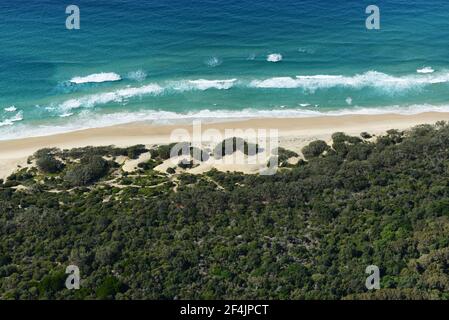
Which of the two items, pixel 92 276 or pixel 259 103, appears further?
pixel 259 103

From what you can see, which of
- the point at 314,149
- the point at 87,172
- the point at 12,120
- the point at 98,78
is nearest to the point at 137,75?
the point at 98,78

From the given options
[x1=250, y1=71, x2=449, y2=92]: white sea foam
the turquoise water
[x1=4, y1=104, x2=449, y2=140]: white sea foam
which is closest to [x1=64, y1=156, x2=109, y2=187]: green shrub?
[x1=4, y1=104, x2=449, y2=140]: white sea foam

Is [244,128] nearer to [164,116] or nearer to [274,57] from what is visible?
[164,116]

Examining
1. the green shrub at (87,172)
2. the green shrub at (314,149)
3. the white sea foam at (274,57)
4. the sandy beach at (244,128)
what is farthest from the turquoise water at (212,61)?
the green shrub at (87,172)

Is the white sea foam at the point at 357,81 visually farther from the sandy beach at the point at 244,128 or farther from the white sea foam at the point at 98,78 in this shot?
the white sea foam at the point at 98,78
